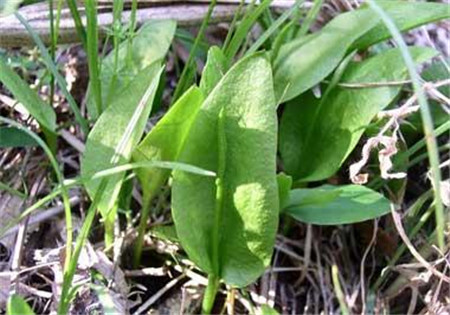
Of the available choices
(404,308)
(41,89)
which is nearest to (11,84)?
(41,89)

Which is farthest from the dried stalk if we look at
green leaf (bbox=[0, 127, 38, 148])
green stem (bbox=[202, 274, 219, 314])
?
green stem (bbox=[202, 274, 219, 314])

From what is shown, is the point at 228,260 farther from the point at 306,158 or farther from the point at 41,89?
the point at 41,89

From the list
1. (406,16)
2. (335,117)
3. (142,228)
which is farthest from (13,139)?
(406,16)

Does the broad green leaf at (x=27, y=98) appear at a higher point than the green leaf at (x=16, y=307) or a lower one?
higher

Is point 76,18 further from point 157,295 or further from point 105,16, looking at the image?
point 157,295

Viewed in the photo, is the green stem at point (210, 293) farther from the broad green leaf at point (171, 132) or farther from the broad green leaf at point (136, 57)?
the broad green leaf at point (136, 57)

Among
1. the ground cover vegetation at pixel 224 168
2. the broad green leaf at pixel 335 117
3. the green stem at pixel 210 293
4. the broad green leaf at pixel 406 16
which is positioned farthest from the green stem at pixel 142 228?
the broad green leaf at pixel 406 16
